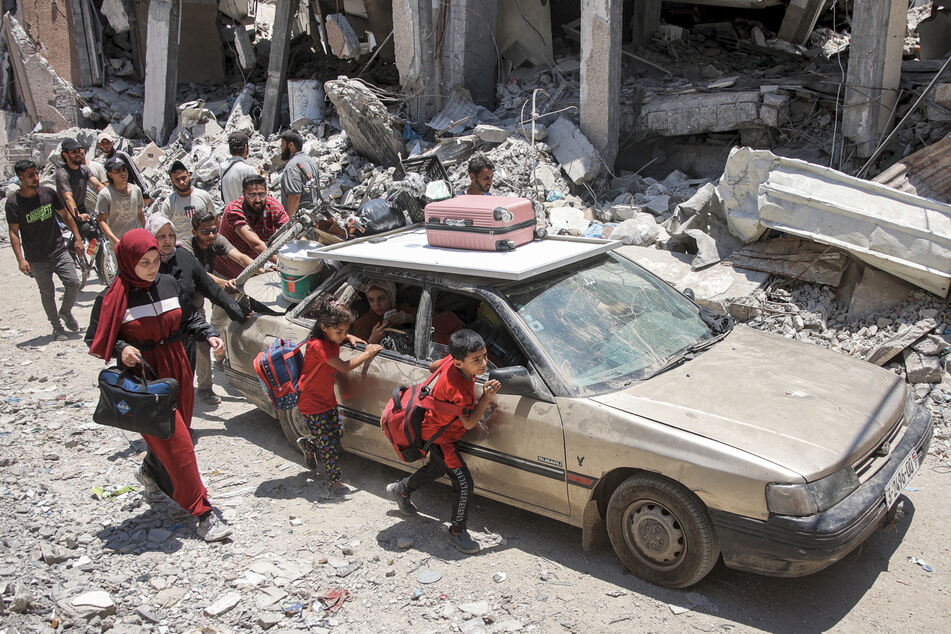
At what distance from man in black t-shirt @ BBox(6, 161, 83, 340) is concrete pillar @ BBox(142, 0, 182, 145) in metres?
7.48

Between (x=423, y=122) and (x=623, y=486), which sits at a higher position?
(x=423, y=122)

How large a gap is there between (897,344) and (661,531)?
3.15m

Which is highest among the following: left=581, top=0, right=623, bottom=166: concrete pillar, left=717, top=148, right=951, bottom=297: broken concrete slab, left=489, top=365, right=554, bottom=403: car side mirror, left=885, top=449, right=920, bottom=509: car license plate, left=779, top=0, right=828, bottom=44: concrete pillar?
left=779, top=0, right=828, bottom=44: concrete pillar

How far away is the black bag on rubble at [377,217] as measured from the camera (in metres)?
5.44

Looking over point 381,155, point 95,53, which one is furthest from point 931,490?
point 95,53

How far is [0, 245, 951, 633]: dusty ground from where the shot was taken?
331 cm

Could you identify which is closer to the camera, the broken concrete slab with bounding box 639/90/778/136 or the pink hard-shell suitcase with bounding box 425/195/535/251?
the pink hard-shell suitcase with bounding box 425/195/535/251

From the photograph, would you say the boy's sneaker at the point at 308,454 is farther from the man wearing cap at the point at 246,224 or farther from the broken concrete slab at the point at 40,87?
the broken concrete slab at the point at 40,87

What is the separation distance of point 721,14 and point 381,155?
725 cm

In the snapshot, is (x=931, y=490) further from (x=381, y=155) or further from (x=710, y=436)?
(x=381, y=155)

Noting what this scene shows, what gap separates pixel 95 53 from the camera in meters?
15.4

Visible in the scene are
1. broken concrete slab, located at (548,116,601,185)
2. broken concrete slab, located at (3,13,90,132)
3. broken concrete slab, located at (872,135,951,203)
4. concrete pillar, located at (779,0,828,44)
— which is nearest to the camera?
broken concrete slab, located at (872,135,951,203)

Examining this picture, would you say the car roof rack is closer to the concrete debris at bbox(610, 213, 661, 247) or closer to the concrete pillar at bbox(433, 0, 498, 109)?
the concrete debris at bbox(610, 213, 661, 247)

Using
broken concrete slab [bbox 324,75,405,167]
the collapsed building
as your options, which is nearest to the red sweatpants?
the collapsed building
